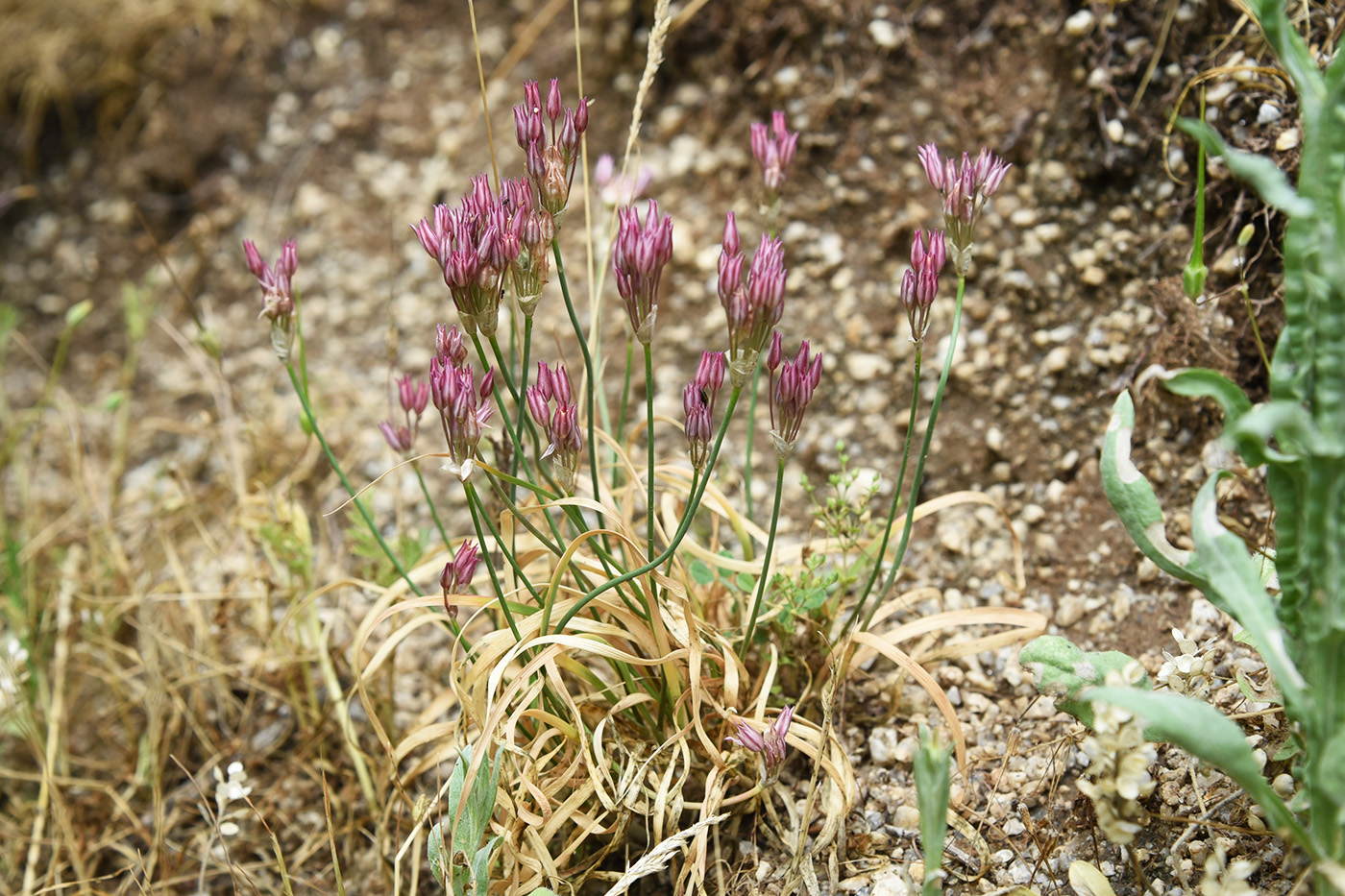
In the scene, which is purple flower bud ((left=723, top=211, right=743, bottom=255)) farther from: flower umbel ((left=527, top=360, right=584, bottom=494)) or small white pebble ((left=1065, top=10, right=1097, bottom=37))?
small white pebble ((left=1065, top=10, right=1097, bottom=37))

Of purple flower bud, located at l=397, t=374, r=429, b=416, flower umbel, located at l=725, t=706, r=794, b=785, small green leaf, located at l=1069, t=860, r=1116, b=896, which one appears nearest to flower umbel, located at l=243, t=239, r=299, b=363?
purple flower bud, located at l=397, t=374, r=429, b=416

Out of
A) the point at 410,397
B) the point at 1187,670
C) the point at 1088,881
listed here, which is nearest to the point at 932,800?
the point at 1088,881

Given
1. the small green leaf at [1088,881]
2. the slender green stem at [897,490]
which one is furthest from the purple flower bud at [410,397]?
the small green leaf at [1088,881]

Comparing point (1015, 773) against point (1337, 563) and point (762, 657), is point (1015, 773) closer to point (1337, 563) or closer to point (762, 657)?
point (762, 657)

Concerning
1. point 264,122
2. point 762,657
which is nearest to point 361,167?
point 264,122

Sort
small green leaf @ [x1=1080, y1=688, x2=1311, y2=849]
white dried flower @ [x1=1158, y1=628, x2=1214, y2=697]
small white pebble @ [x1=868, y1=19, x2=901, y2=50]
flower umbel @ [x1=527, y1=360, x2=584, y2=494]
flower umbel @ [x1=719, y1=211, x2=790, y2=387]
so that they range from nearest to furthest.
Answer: small green leaf @ [x1=1080, y1=688, x2=1311, y2=849] → flower umbel @ [x1=719, y1=211, x2=790, y2=387] → flower umbel @ [x1=527, y1=360, x2=584, y2=494] → white dried flower @ [x1=1158, y1=628, x2=1214, y2=697] → small white pebble @ [x1=868, y1=19, x2=901, y2=50]

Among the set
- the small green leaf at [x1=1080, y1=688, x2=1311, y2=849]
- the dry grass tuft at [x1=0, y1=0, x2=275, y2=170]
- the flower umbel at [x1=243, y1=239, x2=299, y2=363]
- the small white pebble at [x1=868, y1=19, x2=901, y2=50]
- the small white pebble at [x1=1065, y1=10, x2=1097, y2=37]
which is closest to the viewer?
the small green leaf at [x1=1080, y1=688, x2=1311, y2=849]

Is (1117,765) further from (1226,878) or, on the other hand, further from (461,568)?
(461,568)
